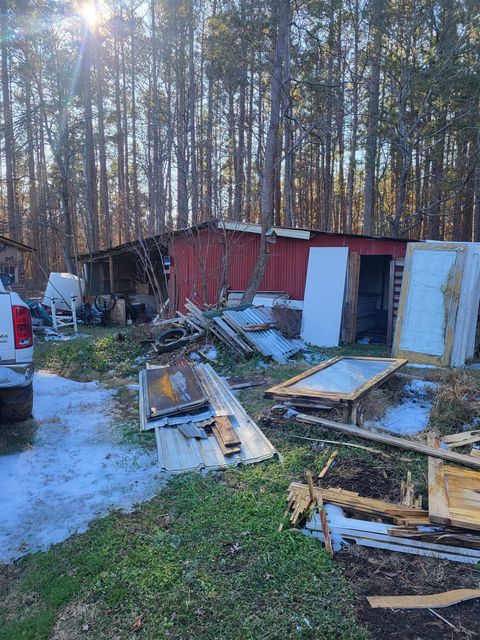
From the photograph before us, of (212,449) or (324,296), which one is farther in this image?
(324,296)

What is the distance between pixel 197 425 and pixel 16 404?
1931 millimetres

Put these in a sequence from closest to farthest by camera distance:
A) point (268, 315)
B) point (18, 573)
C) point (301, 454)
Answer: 1. point (18, 573)
2. point (301, 454)
3. point (268, 315)

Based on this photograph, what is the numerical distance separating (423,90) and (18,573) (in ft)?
55.0

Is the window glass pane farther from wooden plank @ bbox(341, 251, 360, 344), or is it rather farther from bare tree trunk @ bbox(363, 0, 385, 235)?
bare tree trunk @ bbox(363, 0, 385, 235)

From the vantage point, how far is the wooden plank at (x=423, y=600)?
2.20m

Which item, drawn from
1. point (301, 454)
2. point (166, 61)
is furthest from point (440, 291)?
point (166, 61)

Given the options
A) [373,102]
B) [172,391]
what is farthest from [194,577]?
[373,102]

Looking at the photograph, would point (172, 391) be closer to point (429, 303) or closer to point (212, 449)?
point (212, 449)

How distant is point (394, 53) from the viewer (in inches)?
579

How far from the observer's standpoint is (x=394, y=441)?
4.15 meters

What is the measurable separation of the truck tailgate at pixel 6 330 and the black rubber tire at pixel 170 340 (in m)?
4.56

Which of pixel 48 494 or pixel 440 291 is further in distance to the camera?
pixel 440 291

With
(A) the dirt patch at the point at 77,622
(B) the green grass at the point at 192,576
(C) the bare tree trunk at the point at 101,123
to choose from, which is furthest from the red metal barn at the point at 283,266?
(C) the bare tree trunk at the point at 101,123

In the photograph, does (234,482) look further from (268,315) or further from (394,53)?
(394,53)
